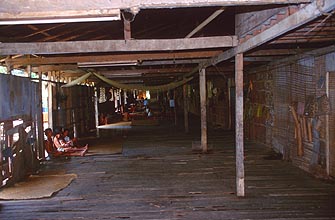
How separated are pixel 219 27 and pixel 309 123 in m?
3.56

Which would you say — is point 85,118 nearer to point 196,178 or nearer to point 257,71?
point 257,71

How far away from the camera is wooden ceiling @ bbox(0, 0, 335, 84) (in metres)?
2.60

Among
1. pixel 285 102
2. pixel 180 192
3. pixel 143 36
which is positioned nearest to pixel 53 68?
pixel 143 36

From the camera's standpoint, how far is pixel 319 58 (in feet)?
Result: 21.4

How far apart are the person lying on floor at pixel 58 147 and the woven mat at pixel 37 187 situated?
2226 mm

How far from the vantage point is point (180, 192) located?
5.80 m

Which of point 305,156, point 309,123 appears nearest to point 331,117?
point 309,123

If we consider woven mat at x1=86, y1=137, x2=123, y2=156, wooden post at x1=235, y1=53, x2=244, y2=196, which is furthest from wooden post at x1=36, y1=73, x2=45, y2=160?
wooden post at x1=235, y1=53, x2=244, y2=196

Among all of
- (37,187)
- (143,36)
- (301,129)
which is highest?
(143,36)

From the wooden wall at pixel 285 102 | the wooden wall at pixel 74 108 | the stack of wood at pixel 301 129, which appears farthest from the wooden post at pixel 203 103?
the wooden wall at pixel 74 108

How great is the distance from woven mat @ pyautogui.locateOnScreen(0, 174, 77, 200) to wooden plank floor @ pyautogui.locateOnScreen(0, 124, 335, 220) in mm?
203

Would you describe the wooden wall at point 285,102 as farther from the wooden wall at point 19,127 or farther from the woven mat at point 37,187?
the wooden wall at point 19,127

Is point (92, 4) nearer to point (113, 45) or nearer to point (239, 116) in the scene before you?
point (113, 45)

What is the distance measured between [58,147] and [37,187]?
3.50 m
